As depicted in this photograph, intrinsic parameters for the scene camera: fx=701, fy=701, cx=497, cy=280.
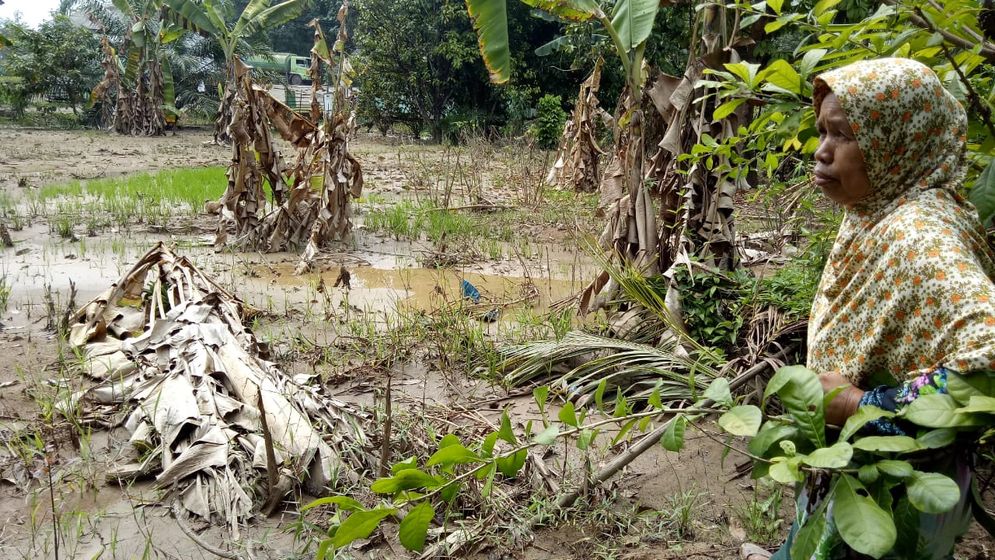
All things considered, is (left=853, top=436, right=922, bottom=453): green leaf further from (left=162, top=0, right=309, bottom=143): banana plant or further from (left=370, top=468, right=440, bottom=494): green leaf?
(left=162, top=0, right=309, bottom=143): banana plant

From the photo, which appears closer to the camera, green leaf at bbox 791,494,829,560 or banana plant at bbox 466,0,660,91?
green leaf at bbox 791,494,829,560

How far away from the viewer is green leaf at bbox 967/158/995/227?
1.56 metres

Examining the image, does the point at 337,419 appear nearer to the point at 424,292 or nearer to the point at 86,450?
the point at 86,450

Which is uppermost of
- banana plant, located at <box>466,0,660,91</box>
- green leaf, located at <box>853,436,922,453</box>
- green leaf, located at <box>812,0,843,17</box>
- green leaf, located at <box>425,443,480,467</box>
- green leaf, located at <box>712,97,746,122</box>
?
banana plant, located at <box>466,0,660,91</box>

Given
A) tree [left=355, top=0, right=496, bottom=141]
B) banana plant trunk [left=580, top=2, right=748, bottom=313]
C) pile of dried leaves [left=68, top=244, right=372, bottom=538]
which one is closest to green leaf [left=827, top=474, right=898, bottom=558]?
pile of dried leaves [left=68, top=244, right=372, bottom=538]

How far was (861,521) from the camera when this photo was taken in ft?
3.56

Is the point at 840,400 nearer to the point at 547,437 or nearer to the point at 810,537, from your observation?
the point at 810,537

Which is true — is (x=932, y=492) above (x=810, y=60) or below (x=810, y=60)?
below

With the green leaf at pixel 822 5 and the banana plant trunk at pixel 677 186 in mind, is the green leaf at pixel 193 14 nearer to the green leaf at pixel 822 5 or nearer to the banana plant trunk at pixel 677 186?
the banana plant trunk at pixel 677 186

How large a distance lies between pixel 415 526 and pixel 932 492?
0.87 m

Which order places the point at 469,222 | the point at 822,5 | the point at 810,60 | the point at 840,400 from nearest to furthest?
the point at 840,400 < the point at 810,60 < the point at 822,5 < the point at 469,222

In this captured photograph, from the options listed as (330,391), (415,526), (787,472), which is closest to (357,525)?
(415,526)

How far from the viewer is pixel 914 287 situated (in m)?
1.31

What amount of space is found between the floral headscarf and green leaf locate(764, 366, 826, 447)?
262 millimetres
